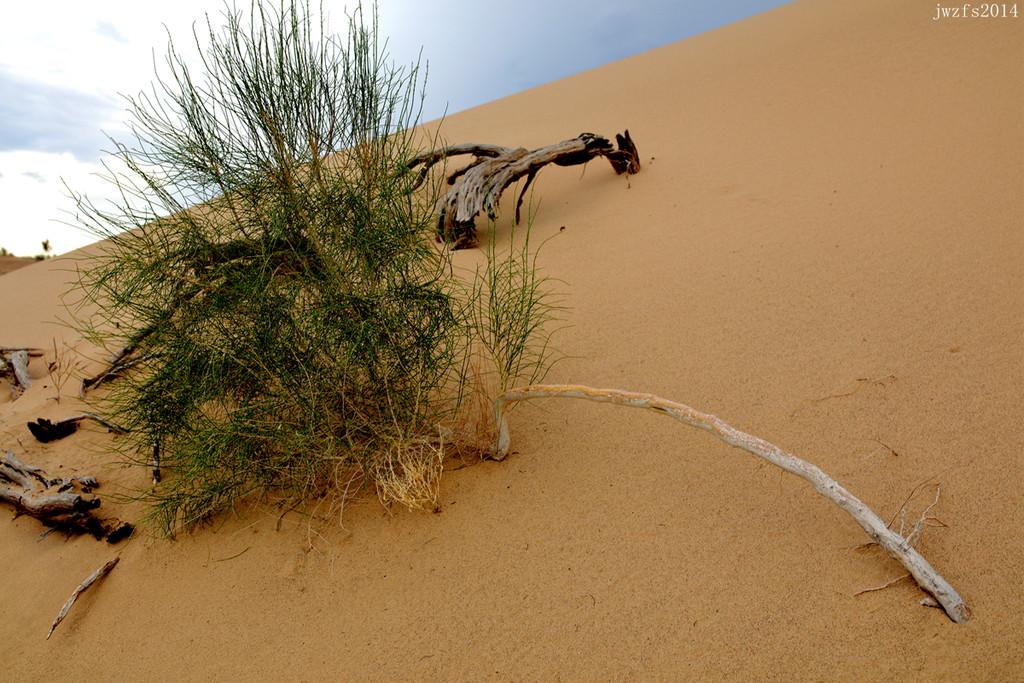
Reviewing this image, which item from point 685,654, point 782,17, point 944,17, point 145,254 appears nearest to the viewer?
point 685,654

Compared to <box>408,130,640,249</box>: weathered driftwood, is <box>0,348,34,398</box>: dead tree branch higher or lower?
lower

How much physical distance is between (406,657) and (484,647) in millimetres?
304

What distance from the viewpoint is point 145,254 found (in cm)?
304

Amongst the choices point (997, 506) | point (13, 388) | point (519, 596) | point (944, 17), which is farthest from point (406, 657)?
point (944, 17)

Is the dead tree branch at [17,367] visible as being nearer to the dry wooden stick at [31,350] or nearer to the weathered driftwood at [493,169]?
the dry wooden stick at [31,350]

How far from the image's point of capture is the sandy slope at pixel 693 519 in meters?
2.29

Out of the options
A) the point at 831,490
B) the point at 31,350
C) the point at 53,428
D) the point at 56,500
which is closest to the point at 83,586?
the point at 56,500

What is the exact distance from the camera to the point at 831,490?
7.53 ft

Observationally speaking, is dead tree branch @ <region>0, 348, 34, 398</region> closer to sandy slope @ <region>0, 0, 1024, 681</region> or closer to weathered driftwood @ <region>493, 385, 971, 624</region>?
sandy slope @ <region>0, 0, 1024, 681</region>

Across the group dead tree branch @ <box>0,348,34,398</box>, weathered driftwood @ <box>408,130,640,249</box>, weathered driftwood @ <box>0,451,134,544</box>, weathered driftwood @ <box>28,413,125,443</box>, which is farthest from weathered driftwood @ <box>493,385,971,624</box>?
dead tree branch @ <box>0,348,34,398</box>

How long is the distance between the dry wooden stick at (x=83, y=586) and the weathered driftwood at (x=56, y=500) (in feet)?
0.63

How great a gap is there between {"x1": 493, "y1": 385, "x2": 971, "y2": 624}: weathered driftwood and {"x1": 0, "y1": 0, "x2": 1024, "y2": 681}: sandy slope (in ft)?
0.33

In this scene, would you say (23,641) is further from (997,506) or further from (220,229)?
(997,506)

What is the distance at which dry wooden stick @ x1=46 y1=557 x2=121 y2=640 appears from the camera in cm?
296
